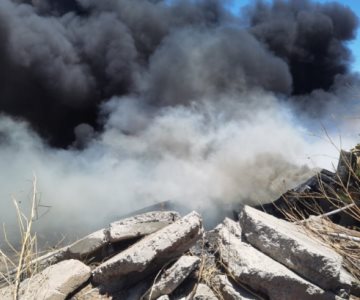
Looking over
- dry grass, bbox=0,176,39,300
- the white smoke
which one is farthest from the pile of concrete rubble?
the white smoke

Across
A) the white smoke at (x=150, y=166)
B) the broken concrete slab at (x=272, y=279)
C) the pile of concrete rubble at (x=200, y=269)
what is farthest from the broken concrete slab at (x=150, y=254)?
the white smoke at (x=150, y=166)

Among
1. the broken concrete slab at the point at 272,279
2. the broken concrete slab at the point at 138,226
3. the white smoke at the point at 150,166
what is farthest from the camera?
the white smoke at the point at 150,166

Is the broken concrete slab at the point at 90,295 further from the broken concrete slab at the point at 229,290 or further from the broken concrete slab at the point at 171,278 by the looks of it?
the broken concrete slab at the point at 229,290

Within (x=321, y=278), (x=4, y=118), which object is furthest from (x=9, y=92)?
(x=321, y=278)

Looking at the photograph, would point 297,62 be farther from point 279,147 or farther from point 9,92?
point 9,92

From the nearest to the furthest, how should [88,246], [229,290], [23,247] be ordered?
1. [23,247]
2. [229,290]
3. [88,246]

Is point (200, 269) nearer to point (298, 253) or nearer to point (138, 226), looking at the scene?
point (138, 226)

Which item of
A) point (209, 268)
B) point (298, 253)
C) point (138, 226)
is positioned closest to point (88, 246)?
point (138, 226)

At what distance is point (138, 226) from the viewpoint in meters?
3.42

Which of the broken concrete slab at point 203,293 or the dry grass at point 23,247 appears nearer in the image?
the dry grass at point 23,247

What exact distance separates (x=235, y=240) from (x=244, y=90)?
38.3ft

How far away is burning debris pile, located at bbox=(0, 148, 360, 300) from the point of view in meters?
2.56

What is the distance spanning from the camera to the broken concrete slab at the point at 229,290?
2619mm

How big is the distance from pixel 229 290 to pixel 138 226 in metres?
1.04
